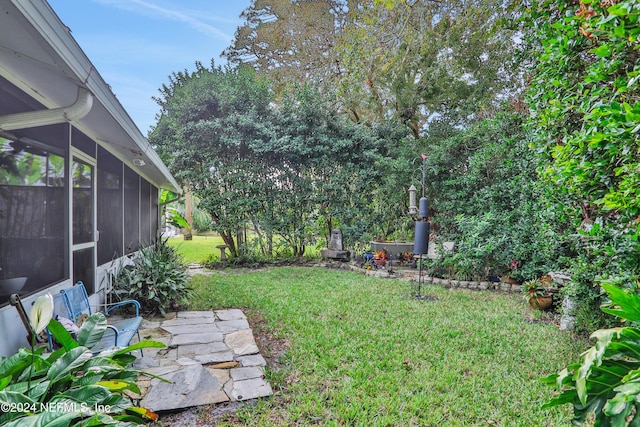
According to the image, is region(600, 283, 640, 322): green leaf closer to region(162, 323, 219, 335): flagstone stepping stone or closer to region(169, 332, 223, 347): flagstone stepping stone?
region(169, 332, 223, 347): flagstone stepping stone

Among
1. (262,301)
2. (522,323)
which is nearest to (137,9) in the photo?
(262,301)

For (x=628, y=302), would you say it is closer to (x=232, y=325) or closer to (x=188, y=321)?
(x=232, y=325)

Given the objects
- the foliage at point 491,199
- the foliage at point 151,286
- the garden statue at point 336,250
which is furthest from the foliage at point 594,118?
the garden statue at point 336,250

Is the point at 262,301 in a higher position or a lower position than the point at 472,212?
lower

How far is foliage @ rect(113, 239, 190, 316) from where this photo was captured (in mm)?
4711

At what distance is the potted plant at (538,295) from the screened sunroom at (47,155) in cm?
603

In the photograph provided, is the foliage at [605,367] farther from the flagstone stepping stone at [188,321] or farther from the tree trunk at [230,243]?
the tree trunk at [230,243]

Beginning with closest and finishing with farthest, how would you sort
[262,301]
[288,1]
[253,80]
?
1. [262,301]
2. [253,80]
3. [288,1]

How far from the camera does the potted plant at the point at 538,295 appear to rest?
5.02 meters

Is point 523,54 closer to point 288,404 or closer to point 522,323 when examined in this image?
point 522,323

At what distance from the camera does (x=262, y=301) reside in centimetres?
558

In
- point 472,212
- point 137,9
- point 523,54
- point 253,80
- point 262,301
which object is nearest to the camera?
point 523,54

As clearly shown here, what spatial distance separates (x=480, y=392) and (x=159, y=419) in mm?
2605

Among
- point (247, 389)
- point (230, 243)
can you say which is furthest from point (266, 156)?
point (247, 389)
